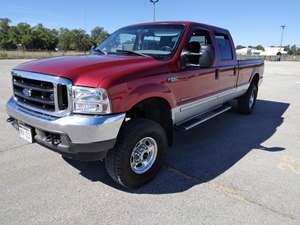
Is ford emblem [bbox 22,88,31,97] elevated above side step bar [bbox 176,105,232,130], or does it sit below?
above

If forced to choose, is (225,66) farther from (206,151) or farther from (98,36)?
(98,36)

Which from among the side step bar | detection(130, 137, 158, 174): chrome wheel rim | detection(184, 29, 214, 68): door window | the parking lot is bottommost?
the parking lot

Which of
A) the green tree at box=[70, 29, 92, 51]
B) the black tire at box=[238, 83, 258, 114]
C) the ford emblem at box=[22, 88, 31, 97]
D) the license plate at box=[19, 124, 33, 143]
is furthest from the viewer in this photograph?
the green tree at box=[70, 29, 92, 51]

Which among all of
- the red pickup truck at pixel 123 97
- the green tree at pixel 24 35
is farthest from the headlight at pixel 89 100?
the green tree at pixel 24 35

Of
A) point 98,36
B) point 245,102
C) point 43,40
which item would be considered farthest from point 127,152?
point 43,40

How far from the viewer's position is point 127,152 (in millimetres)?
2844

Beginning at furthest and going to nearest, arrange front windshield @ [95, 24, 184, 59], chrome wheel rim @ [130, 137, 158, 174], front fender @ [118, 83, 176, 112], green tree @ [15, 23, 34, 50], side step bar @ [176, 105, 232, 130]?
1. green tree @ [15, 23, 34, 50]
2. side step bar @ [176, 105, 232, 130]
3. front windshield @ [95, 24, 184, 59]
4. chrome wheel rim @ [130, 137, 158, 174]
5. front fender @ [118, 83, 176, 112]

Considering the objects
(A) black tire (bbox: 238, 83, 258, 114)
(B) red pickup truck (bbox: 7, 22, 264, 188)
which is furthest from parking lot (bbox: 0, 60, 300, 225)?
(A) black tire (bbox: 238, 83, 258, 114)

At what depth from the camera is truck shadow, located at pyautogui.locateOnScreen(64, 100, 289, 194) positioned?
3318mm

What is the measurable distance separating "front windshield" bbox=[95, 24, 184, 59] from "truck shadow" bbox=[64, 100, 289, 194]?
5.27 feet

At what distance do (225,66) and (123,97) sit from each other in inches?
117

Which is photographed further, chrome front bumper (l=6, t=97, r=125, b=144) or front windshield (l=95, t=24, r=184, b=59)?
front windshield (l=95, t=24, r=184, b=59)

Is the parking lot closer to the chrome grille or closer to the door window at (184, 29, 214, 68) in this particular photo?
the chrome grille

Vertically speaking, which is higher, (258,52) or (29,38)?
(29,38)
